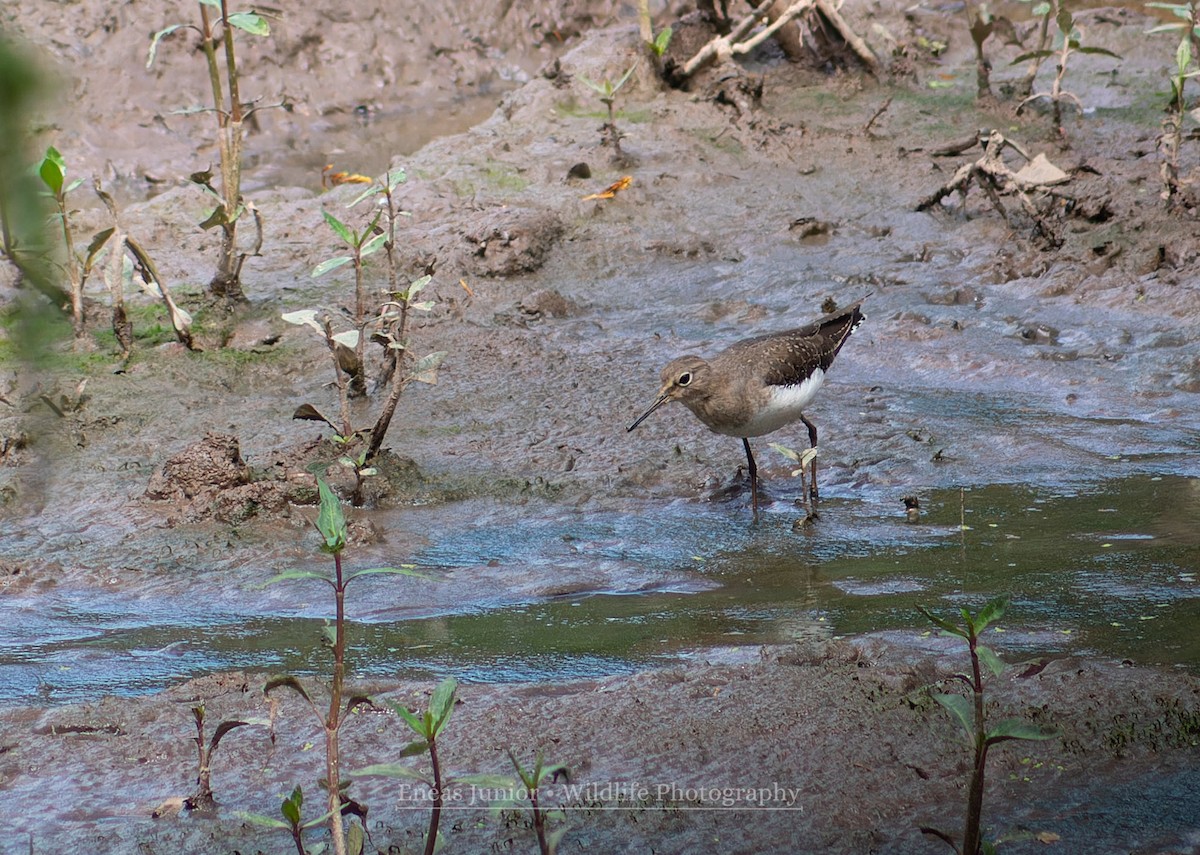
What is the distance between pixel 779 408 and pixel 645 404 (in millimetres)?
1167

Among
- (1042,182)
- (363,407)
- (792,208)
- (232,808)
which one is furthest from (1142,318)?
(232,808)

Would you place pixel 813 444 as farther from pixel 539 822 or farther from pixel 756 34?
pixel 756 34

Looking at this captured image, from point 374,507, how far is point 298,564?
683 millimetres

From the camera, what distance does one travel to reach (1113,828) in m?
2.77

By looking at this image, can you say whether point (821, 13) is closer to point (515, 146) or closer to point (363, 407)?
point (515, 146)

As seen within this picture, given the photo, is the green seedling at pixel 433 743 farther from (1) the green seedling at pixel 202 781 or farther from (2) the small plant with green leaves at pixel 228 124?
(2) the small plant with green leaves at pixel 228 124

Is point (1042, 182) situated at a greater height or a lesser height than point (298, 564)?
greater

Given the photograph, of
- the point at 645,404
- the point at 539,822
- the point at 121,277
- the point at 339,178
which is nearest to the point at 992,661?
the point at 539,822

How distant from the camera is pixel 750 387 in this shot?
5645 mm

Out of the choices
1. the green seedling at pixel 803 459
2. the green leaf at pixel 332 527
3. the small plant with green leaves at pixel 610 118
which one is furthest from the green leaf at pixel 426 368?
the small plant with green leaves at pixel 610 118

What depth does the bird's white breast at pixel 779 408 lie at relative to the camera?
5.66m

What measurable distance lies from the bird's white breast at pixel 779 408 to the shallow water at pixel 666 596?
38cm

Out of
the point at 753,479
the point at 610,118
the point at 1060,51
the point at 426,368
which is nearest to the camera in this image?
the point at 426,368

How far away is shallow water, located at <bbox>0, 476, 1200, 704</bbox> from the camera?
4164mm
